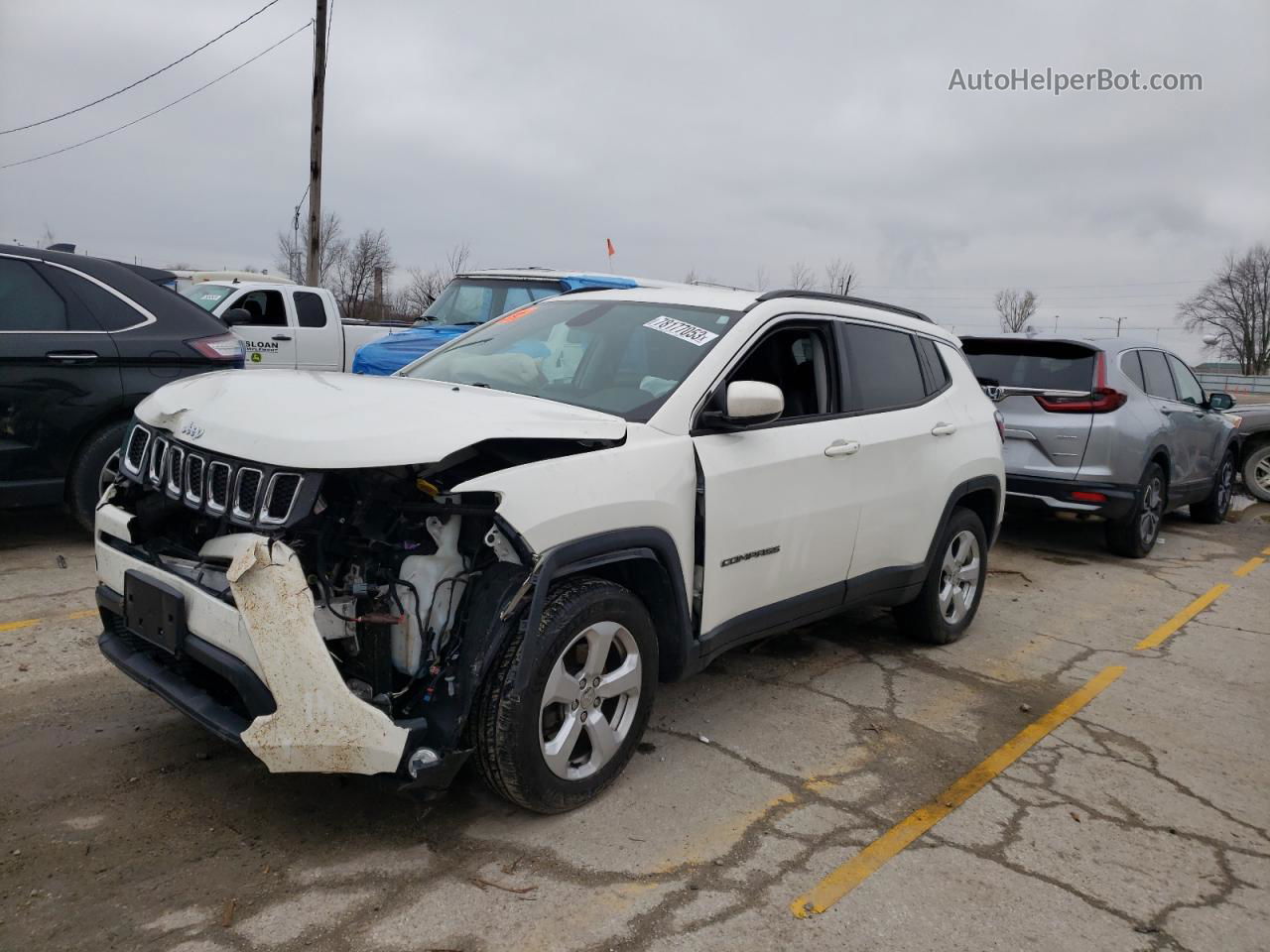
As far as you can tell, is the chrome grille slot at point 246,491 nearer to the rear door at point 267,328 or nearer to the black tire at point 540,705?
the black tire at point 540,705

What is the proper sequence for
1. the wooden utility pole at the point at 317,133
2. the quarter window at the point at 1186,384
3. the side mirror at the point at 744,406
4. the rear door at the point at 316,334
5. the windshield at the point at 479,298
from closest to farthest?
the side mirror at the point at 744,406
the quarter window at the point at 1186,384
the windshield at the point at 479,298
the rear door at the point at 316,334
the wooden utility pole at the point at 317,133

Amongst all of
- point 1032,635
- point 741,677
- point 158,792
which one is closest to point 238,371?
point 158,792

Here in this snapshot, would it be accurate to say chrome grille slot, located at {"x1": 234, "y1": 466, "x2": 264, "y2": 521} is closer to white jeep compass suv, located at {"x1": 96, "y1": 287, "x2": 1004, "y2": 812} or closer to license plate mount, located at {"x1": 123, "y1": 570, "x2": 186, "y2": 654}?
white jeep compass suv, located at {"x1": 96, "y1": 287, "x2": 1004, "y2": 812}

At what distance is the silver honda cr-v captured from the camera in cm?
777

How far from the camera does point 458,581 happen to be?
291cm

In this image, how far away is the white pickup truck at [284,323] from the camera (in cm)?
1278

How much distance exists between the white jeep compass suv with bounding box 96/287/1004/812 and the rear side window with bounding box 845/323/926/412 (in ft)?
1.03

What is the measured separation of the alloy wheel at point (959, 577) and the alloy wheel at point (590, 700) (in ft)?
8.39

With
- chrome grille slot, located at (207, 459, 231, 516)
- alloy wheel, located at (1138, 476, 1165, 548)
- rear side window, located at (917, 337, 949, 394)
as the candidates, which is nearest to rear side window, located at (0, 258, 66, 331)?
chrome grille slot, located at (207, 459, 231, 516)

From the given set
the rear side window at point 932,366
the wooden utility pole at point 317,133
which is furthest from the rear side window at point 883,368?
the wooden utility pole at point 317,133

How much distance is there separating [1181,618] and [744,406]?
4736 millimetres

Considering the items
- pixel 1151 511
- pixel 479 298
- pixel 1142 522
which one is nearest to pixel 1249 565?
pixel 1151 511

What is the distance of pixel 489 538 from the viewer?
2.84m

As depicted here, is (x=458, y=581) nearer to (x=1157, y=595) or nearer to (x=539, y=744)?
(x=539, y=744)
